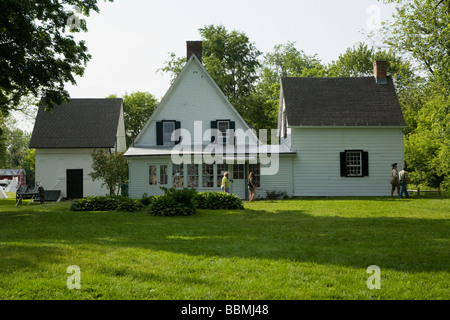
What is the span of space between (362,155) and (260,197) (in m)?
6.62

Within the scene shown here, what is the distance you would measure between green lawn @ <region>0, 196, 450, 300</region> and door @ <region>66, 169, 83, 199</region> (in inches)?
627

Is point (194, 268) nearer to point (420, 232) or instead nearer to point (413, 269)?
point (413, 269)

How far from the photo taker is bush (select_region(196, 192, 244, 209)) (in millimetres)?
18031

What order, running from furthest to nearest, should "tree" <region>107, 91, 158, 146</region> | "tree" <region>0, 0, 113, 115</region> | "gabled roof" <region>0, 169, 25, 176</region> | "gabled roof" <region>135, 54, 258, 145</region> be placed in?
"gabled roof" <region>0, 169, 25, 176</region>, "tree" <region>107, 91, 158, 146</region>, "gabled roof" <region>135, 54, 258, 145</region>, "tree" <region>0, 0, 113, 115</region>

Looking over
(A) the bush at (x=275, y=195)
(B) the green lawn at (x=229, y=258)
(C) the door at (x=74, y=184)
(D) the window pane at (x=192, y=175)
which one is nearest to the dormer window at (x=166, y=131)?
(D) the window pane at (x=192, y=175)

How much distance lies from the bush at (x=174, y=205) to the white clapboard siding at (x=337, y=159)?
34.9 feet

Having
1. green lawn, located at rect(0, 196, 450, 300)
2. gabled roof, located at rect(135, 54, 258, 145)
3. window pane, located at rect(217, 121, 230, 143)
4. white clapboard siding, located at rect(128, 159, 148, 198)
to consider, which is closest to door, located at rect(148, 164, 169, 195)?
white clapboard siding, located at rect(128, 159, 148, 198)

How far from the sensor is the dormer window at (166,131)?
26453 millimetres

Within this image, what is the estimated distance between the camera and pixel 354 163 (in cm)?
2544

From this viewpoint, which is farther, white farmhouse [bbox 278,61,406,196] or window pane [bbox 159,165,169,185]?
white farmhouse [bbox 278,61,406,196]

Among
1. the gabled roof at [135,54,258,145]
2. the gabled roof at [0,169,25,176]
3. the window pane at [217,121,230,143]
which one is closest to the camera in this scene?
the gabled roof at [135,54,258,145]

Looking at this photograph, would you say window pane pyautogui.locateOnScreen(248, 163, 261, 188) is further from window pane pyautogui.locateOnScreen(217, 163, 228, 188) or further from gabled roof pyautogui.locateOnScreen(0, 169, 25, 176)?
gabled roof pyautogui.locateOnScreen(0, 169, 25, 176)

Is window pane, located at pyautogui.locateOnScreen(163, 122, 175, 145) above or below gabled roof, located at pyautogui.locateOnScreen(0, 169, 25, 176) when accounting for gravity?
above

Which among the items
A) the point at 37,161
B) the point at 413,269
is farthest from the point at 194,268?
the point at 37,161
